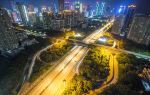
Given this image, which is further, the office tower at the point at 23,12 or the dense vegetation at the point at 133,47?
the office tower at the point at 23,12

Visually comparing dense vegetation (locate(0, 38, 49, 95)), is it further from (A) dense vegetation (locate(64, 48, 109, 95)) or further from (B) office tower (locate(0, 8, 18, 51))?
(A) dense vegetation (locate(64, 48, 109, 95))

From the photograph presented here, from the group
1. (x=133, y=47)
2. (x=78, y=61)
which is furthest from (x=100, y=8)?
(x=78, y=61)

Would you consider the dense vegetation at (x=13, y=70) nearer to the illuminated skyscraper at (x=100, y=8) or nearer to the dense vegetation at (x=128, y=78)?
the dense vegetation at (x=128, y=78)

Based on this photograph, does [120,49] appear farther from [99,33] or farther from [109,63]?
[99,33]

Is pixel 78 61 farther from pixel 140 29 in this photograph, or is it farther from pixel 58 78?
pixel 140 29

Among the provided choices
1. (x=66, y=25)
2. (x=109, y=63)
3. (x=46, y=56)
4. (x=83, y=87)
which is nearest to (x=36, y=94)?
(x=83, y=87)

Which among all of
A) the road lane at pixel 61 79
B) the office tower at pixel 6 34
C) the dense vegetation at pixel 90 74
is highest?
the office tower at pixel 6 34

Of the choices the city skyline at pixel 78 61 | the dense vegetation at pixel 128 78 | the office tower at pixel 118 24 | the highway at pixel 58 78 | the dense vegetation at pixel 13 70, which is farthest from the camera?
the office tower at pixel 118 24

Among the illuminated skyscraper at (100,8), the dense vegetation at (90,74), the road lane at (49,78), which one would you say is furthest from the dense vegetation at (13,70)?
the illuminated skyscraper at (100,8)
